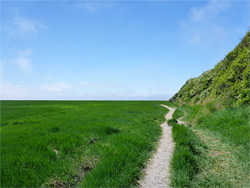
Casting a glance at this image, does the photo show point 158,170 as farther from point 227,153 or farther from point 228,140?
point 228,140

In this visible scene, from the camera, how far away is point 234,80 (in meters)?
16.8

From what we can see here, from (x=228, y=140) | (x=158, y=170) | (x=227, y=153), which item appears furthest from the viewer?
(x=228, y=140)

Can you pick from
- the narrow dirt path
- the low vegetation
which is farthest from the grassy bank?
the narrow dirt path

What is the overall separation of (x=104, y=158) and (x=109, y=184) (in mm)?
1946

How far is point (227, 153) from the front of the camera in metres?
7.90

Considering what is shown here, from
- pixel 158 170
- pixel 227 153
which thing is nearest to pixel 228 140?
pixel 227 153

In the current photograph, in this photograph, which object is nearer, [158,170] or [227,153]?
[158,170]

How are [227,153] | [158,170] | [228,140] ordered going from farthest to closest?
[228,140]
[227,153]
[158,170]

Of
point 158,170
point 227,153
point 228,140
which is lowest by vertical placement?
point 158,170

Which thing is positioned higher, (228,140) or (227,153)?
(228,140)

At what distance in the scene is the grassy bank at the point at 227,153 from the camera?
557cm

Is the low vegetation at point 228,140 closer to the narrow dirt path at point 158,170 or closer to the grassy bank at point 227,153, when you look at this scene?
the grassy bank at point 227,153

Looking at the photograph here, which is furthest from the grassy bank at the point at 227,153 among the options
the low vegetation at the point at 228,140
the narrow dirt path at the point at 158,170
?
the narrow dirt path at the point at 158,170

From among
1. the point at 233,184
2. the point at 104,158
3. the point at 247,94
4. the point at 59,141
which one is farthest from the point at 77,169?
the point at 247,94
